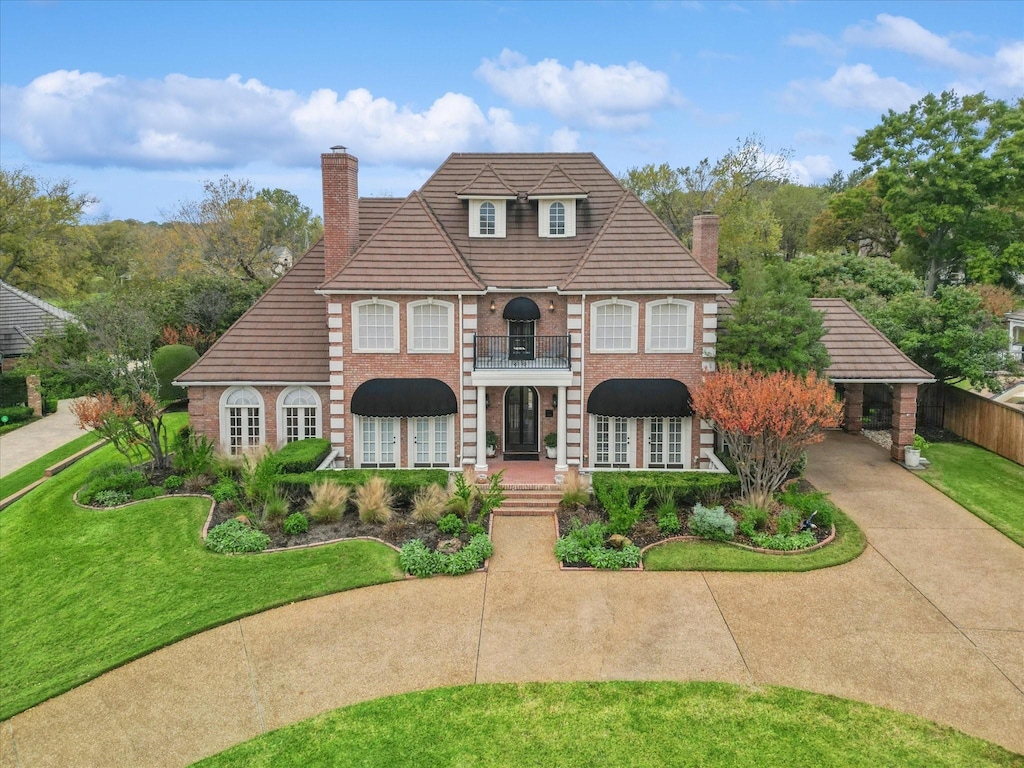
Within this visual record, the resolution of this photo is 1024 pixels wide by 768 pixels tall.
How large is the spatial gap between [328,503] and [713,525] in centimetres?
1018

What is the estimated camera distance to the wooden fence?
23672 mm

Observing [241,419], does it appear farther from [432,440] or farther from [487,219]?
[487,219]

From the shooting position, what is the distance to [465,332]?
22.1 m

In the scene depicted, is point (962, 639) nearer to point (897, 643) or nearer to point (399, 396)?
point (897, 643)

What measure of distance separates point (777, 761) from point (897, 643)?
14.9ft

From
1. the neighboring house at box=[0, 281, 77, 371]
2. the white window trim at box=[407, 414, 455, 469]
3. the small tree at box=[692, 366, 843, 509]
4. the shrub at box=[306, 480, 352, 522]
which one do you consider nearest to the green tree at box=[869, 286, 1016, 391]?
the small tree at box=[692, 366, 843, 509]

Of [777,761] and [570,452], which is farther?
[570,452]

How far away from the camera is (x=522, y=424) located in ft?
77.0

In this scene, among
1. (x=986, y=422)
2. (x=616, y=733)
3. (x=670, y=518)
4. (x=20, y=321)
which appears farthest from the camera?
(x=20, y=321)

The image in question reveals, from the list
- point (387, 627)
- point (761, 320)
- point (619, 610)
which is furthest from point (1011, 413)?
point (387, 627)

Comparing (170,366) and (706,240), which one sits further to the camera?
(170,366)

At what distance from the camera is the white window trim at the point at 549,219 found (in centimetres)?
2384

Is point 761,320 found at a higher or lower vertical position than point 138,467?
higher

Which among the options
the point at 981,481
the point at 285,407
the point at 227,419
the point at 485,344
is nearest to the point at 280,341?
the point at 285,407
